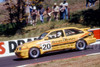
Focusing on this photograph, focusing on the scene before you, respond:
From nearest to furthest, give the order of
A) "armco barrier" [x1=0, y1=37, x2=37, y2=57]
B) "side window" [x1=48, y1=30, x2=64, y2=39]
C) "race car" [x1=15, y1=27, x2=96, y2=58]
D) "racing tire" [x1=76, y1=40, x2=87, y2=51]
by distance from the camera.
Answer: "race car" [x1=15, y1=27, x2=96, y2=58] < "side window" [x1=48, y1=30, x2=64, y2=39] < "racing tire" [x1=76, y1=40, x2=87, y2=51] < "armco barrier" [x1=0, y1=37, x2=37, y2=57]

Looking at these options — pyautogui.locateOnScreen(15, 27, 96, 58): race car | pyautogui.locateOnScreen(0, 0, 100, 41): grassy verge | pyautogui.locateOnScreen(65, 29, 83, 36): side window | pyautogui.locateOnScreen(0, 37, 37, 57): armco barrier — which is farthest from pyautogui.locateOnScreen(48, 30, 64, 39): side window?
pyautogui.locateOnScreen(0, 0, 100, 41): grassy verge

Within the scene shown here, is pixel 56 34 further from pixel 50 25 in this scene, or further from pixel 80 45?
pixel 50 25

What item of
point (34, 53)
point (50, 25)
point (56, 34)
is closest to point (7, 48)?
point (34, 53)

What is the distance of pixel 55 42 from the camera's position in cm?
1071

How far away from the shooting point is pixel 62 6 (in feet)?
61.2

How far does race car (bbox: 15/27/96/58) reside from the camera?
10.4m

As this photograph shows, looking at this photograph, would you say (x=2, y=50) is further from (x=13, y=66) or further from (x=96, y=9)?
(x=96, y=9)

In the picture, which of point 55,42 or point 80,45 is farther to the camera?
point 80,45

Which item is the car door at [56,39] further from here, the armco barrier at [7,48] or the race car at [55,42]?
the armco barrier at [7,48]

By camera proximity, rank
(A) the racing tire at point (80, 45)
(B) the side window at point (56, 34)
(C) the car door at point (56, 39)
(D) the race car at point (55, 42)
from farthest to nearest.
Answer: (A) the racing tire at point (80, 45) < (B) the side window at point (56, 34) < (C) the car door at point (56, 39) < (D) the race car at point (55, 42)

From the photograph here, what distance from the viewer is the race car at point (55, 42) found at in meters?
10.4

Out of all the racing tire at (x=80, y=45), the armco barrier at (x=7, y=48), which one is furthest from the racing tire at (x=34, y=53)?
the armco barrier at (x=7, y=48)

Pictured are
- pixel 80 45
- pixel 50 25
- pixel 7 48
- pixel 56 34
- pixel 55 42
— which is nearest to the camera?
pixel 55 42

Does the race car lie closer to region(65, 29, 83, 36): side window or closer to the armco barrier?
region(65, 29, 83, 36): side window
